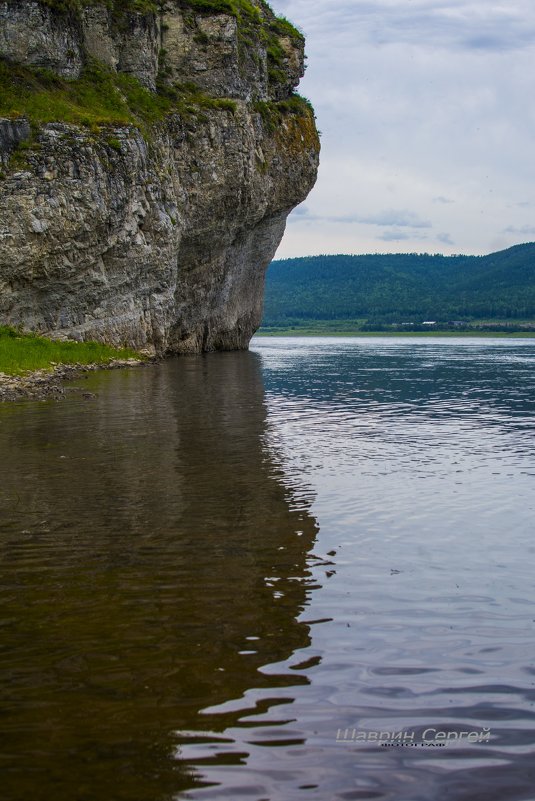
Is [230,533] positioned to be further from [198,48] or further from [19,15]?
[198,48]

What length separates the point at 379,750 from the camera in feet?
17.4

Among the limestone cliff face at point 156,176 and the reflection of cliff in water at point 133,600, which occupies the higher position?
the limestone cliff face at point 156,176

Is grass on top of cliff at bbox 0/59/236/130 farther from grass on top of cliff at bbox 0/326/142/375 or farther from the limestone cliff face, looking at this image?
grass on top of cliff at bbox 0/326/142/375

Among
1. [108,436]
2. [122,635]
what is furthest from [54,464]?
[122,635]

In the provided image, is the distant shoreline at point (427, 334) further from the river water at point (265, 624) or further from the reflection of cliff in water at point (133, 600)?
the reflection of cliff in water at point (133, 600)

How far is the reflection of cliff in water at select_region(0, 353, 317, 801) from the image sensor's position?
5273 millimetres

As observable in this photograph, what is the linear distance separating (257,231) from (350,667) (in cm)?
6292

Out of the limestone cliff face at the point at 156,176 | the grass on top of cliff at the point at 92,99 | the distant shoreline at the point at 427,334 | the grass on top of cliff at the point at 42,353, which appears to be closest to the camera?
the grass on top of cliff at the point at 42,353

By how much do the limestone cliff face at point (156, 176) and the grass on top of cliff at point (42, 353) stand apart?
1.15m

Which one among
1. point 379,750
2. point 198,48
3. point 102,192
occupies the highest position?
point 198,48

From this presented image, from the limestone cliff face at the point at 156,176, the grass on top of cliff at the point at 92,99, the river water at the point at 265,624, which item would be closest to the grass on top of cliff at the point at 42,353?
the limestone cliff face at the point at 156,176

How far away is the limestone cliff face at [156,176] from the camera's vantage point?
40.5 meters

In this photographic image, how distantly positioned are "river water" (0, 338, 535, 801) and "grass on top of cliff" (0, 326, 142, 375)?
52.3 ft

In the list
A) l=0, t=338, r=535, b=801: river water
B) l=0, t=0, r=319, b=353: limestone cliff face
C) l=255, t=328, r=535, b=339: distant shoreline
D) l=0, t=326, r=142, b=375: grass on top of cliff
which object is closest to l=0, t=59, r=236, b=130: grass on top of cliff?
l=0, t=0, r=319, b=353: limestone cliff face
